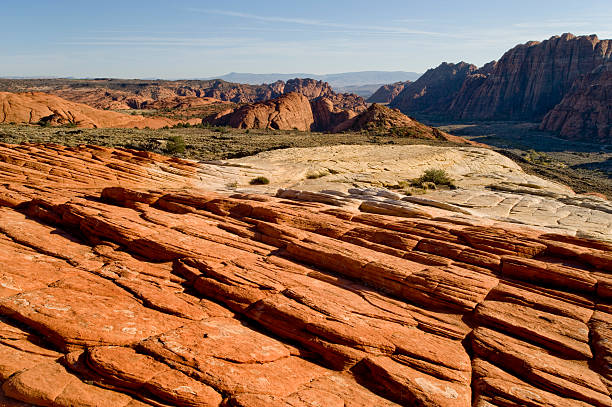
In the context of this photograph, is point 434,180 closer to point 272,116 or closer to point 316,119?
point 272,116

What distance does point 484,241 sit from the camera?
11.9 meters

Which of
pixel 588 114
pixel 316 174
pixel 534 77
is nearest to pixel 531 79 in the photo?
pixel 534 77

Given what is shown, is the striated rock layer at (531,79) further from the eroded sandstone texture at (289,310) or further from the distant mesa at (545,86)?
the eroded sandstone texture at (289,310)

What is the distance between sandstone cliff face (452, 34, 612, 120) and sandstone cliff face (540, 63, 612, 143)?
25761mm

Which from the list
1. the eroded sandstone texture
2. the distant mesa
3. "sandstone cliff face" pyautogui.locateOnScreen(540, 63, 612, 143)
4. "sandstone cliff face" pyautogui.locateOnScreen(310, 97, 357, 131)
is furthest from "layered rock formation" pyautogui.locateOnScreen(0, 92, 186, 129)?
the distant mesa

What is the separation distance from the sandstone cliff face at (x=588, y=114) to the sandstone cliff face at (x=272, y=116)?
7470cm

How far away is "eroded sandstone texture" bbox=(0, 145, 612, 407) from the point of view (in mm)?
6121

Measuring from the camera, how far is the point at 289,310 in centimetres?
800

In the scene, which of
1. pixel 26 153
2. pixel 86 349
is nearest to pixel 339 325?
pixel 86 349

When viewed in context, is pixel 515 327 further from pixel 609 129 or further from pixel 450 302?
pixel 609 129

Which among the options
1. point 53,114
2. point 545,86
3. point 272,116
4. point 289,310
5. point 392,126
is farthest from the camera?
point 545,86

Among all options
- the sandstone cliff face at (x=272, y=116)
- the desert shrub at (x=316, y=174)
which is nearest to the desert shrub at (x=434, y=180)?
the desert shrub at (x=316, y=174)

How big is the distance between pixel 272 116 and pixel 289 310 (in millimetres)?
83873

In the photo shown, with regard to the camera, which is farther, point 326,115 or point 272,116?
point 326,115
